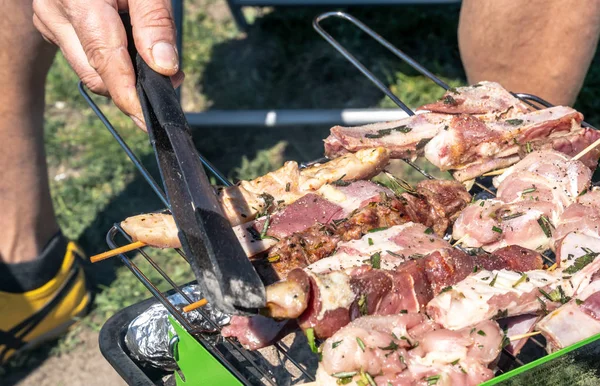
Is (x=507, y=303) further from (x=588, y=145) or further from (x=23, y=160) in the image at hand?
(x=23, y=160)

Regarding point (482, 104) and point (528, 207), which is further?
point (482, 104)

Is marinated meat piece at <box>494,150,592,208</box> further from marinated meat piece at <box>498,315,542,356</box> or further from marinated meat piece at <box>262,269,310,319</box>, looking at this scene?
marinated meat piece at <box>262,269,310,319</box>

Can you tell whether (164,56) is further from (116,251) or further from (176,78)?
(116,251)

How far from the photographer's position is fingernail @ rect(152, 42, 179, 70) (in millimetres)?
2623

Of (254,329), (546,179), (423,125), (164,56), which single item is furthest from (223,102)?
(254,329)

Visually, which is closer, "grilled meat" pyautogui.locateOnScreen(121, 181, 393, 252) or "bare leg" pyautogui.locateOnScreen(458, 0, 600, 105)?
"grilled meat" pyautogui.locateOnScreen(121, 181, 393, 252)

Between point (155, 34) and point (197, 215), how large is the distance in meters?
0.95

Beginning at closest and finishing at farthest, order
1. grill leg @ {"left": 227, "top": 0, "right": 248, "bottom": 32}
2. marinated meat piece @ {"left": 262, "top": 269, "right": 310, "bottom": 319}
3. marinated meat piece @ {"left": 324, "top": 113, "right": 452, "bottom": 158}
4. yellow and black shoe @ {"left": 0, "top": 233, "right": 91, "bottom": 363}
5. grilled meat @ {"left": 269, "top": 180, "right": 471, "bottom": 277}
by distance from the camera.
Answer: marinated meat piece @ {"left": 262, "top": 269, "right": 310, "bottom": 319} → grilled meat @ {"left": 269, "top": 180, "right": 471, "bottom": 277} → marinated meat piece @ {"left": 324, "top": 113, "right": 452, "bottom": 158} → yellow and black shoe @ {"left": 0, "top": 233, "right": 91, "bottom": 363} → grill leg @ {"left": 227, "top": 0, "right": 248, "bottom": 32}

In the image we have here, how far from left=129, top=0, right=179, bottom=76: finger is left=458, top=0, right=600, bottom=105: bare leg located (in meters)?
1.99

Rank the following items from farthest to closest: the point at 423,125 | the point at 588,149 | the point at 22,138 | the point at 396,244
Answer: the point at 22,138 < the point at 423,125 < the point at 588,149 < the point at 396,244

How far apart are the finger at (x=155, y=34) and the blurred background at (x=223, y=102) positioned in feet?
6.68

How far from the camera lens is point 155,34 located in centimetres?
267

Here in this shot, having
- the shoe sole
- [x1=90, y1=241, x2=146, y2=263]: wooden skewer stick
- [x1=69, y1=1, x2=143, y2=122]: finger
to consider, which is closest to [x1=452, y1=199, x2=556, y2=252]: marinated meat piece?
[x1=90, y1=241, x2=146, y2=263]: wooden skewer stick

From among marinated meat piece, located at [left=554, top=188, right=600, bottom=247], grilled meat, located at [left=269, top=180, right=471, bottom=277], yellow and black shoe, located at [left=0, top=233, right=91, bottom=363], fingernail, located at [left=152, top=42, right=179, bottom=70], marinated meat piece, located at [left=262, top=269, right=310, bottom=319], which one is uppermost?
fingernail, located at [left=152, top=42, right=179, bottom=70]
